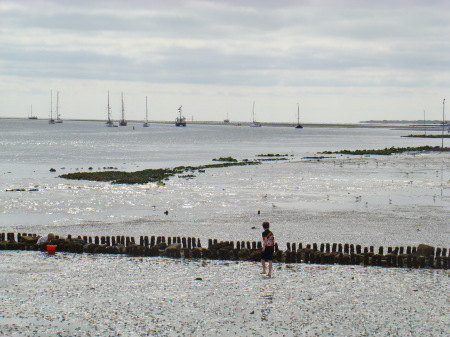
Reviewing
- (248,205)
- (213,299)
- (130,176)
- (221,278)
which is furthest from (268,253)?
(130,176)

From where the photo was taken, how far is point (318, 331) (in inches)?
717

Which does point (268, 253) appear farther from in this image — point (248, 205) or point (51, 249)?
point (248, 205)

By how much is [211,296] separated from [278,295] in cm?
227

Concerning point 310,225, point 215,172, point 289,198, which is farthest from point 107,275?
point 215,172

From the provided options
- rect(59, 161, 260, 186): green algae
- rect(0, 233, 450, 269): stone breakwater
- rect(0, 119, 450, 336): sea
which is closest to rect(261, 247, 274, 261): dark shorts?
rect(0, 119, 450, 336): sea

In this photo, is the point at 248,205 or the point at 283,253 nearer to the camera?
the point at 283,253

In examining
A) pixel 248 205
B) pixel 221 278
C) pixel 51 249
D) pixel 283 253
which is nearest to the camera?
pixel 221 278

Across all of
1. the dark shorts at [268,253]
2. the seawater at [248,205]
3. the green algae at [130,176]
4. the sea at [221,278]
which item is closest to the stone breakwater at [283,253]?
the sea at [221,278]

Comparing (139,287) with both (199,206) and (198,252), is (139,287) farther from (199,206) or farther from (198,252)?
(199,206)

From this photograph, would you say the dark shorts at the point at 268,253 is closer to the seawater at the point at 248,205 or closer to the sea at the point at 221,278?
the sea at the point at 221,278

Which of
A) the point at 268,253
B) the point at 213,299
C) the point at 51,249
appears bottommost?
the point at 213,299

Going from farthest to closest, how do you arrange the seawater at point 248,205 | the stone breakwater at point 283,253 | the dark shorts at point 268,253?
1. the seawater at point 248,205
2. the stone breakwater at point 283,253
3. the dark shorts at point 268,253

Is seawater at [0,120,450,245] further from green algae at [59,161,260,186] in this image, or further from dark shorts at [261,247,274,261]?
dark shorts at [261,247,274,261]

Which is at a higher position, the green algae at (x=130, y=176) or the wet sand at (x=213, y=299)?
the green algae at (x=130, y=176)
